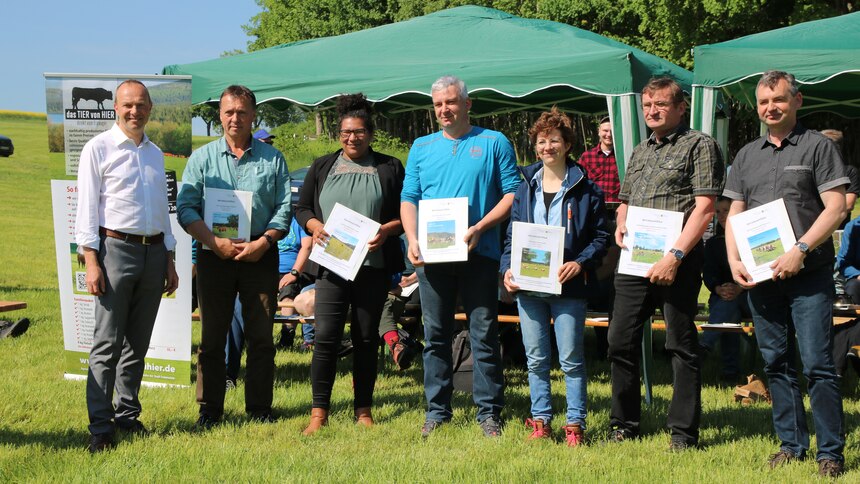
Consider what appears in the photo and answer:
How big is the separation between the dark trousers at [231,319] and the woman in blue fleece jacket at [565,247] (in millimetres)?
1420

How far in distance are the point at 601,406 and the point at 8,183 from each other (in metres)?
30.1

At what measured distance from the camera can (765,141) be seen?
4.30 m

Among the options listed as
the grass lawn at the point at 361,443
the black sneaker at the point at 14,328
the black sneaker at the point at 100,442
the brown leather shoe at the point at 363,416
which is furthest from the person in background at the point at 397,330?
the black sneaker at the point at 14,328

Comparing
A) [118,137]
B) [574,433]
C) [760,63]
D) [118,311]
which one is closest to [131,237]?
[118,311]

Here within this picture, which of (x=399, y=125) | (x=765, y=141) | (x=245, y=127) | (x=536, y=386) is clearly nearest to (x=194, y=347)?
(x=245, y=127)

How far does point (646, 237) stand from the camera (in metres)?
4.54

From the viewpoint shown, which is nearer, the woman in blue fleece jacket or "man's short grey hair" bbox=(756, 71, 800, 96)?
"man's short grey hair" bbox=(756, 71, 800, 96)

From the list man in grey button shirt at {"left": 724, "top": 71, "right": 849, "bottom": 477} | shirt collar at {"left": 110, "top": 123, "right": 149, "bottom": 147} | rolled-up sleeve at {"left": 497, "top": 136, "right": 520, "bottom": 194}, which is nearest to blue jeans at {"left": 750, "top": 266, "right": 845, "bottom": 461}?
man in grey button shirt at {"left": 724, "top": 71, "right": 849, "bottom": 477}

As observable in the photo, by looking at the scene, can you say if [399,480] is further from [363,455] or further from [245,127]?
[245,127]

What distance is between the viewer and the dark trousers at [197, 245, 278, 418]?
513 cm

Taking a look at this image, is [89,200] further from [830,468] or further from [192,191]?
[830,468]

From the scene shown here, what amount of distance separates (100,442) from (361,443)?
1.35m

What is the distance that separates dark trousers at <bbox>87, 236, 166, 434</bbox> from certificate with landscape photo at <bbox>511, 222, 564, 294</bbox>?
195cm

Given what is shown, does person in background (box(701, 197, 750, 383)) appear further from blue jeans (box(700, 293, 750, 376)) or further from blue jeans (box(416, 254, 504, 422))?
blue jeans (box(416, 254, 504, 422))
